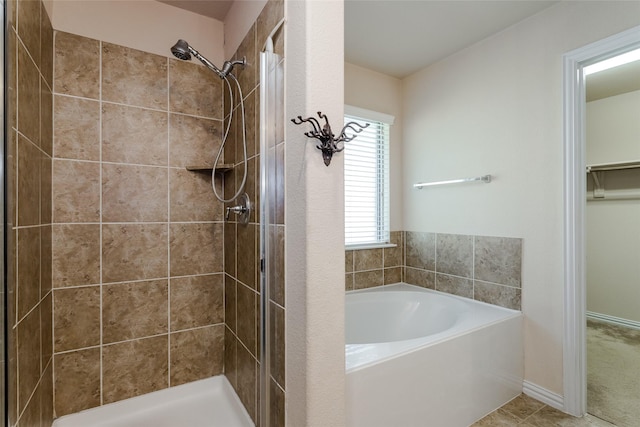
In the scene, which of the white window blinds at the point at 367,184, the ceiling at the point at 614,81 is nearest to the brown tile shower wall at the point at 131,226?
the white window blinds at the point at 367,184

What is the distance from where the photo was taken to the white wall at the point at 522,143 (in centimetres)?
179

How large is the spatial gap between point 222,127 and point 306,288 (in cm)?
136

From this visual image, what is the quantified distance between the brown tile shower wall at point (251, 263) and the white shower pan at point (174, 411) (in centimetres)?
10

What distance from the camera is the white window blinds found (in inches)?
101

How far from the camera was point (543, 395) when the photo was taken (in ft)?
6.09

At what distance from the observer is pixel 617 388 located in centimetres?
196

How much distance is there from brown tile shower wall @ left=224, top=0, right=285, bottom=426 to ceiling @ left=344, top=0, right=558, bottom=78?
0.83 metres

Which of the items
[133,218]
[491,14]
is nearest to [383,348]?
[133,218]

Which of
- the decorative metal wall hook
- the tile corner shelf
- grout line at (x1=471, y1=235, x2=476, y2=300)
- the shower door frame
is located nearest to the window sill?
grout line at (x1=471, y1=235, x2=476, y2=300)

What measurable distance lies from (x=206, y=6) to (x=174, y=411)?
233 centimetres

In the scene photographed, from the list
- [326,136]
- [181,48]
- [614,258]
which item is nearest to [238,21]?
[181,48]

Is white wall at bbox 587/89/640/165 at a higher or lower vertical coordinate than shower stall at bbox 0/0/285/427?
higher

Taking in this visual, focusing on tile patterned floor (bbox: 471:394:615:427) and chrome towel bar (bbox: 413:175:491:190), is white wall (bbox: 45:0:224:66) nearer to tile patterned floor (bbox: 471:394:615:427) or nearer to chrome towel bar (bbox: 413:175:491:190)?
chrome towel bar (bbox: 413:175:491:190)

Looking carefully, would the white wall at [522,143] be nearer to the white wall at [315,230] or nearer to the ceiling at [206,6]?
the white wall at [315,230]
